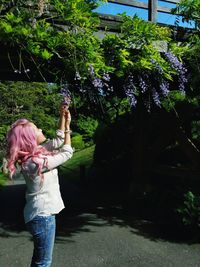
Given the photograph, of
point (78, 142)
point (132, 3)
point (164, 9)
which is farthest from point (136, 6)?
point (78, 142)

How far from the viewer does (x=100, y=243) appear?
7621 millimetres

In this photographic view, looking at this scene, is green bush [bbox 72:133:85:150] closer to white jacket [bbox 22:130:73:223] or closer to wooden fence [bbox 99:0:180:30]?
wooden fence [bbox 99:0:180:30]

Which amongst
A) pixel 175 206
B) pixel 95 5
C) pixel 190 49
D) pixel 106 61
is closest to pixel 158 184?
pixel 175 206

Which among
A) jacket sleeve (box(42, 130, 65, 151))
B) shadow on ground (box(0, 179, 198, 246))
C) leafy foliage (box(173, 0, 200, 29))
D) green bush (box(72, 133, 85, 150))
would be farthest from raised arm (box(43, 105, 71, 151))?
green bush (box(72, 133, 85, 150))

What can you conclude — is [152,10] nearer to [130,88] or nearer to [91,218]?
[130,88]

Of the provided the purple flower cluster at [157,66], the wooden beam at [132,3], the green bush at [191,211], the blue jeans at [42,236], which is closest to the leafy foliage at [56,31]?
the purple flower cluster at [157,66]

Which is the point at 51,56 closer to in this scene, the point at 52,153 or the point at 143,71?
the point at 143,71

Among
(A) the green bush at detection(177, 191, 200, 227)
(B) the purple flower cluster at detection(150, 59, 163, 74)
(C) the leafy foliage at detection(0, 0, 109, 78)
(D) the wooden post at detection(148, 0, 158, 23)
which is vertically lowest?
(A) the green bush at detection(177, 191, 200, 227)

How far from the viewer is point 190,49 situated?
7105mm

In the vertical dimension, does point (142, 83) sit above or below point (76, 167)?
above

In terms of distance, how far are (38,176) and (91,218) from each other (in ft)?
20.5

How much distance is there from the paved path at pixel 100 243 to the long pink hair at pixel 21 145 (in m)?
3.21

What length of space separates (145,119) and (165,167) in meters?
1.31

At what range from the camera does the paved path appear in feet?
21.7
